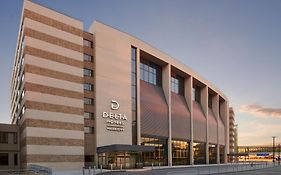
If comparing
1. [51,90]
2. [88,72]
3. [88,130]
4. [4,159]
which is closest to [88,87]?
[88,72]

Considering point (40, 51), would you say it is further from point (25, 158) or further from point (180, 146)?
point (180, 146)

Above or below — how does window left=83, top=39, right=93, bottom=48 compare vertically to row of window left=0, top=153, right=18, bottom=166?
above

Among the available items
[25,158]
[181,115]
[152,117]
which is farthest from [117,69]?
[181,115]

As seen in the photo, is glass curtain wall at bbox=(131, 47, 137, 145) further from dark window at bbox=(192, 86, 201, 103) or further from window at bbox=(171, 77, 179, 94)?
dark window at bbox=(192, 86, 201, 103)

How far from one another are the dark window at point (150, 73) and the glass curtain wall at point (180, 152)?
612 inches

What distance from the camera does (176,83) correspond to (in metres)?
94.4

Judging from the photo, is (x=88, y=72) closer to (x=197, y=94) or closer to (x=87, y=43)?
(x=87, y=43)

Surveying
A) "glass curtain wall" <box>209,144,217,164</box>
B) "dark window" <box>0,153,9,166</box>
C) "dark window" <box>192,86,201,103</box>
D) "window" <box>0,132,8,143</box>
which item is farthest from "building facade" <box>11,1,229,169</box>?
"glass curtain wall" <box>209,144,217,164</box>

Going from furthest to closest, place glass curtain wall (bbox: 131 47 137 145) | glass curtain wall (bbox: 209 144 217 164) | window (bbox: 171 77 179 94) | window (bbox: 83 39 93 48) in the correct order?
1. glass curtain wall (bbox: 209 144 217 164)
2. window (bbox: 171 77 179 94)
3. glass curtain wall (bbox: 131 47 137 145)
4. window (bbox: 83 39 93 48)

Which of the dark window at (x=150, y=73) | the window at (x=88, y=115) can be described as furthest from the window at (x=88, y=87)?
the dark window at (x=150, y=73)

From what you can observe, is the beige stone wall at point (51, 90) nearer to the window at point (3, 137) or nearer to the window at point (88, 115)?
the window at point (88, 115)

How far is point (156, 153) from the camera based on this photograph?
77.6 metres

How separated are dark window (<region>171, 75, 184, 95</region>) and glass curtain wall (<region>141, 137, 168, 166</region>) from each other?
17.0 metres

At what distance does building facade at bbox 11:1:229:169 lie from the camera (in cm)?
5384
